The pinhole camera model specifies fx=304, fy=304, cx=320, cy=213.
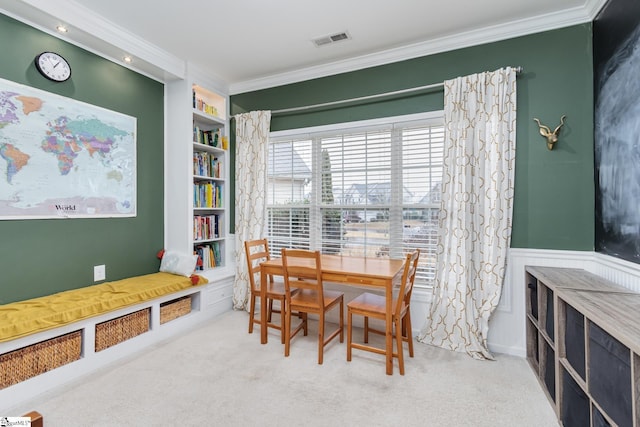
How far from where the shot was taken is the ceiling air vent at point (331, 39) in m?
2.80

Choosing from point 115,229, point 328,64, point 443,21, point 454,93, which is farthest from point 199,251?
point 443,21

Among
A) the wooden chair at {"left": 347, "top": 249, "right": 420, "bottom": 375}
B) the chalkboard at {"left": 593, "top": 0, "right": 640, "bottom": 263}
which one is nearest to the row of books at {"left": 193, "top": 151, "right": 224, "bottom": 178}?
the wooden chair at {"left": 347, "top": 249, "right": 420, "bottom": 375}

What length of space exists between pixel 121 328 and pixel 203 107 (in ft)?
8.27

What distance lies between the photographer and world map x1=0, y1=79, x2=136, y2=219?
7.36 ft

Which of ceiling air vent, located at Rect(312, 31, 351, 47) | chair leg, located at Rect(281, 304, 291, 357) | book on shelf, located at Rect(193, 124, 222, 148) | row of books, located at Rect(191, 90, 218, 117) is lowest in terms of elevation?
chair leg, located at Rect(281, 304, 291, 357)

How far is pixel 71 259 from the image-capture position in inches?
103

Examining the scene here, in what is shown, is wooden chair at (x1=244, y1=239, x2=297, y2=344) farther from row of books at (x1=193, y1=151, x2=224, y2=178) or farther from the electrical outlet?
the electrical outlet

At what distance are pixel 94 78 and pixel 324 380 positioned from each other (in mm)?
3267

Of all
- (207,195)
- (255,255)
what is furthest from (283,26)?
(255,255)

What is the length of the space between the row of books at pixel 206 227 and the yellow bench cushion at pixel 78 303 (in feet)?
1.98

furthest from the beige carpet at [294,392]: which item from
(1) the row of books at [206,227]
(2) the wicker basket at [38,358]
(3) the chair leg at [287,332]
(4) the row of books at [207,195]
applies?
(4) the row of books at [207,195]

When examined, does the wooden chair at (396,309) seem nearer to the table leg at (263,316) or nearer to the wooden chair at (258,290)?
the wooden chair at (258,290)

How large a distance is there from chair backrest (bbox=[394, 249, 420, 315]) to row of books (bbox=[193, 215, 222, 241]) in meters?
2.38

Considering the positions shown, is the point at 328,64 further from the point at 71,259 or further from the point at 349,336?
the point at 71,259
